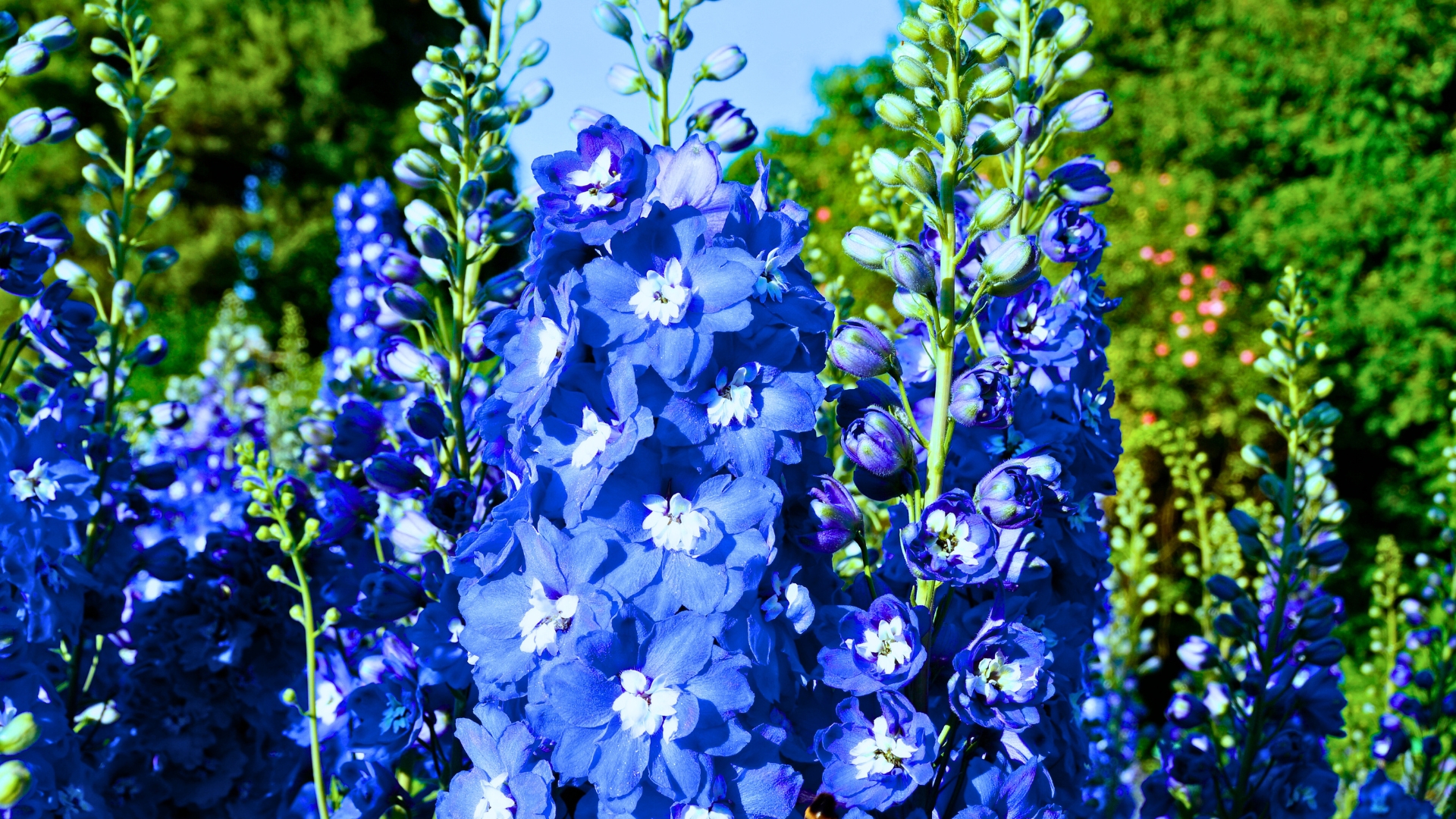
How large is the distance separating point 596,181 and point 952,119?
1.42 ft

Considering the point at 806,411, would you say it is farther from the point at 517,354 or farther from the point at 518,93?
the point at 518,93

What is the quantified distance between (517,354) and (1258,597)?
6.11ft

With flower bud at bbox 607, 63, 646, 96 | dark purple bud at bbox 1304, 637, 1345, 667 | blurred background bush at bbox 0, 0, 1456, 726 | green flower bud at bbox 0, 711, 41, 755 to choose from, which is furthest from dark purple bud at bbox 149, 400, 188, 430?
blurred background bush at bbox 0, 0, 1456, 726

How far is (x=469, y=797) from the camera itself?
122 cm

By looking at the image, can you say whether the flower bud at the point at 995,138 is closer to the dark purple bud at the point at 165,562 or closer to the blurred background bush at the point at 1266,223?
the dark purple bud at the point at 165,562

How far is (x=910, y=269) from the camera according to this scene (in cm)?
126

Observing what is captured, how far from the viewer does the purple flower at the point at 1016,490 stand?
1.19m

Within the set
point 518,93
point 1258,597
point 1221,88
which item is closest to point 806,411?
point 518,93

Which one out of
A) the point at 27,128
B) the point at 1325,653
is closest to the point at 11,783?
the point at 27,128

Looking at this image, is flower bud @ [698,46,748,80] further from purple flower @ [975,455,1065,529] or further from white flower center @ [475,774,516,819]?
white flower center @ [475,774,516,819]

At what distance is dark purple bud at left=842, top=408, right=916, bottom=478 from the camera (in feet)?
4.04

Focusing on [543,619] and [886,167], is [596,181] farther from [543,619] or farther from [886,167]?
[543,619]

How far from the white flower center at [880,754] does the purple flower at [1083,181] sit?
1.00 meters

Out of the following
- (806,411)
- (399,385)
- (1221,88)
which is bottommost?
(806,411)
